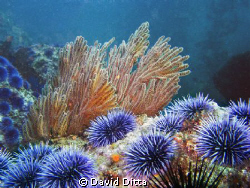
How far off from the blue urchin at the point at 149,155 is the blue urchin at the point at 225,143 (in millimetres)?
378

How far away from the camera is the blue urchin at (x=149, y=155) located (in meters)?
2.11

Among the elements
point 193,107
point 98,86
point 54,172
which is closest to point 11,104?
point 98,86

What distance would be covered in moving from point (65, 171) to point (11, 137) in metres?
3.01

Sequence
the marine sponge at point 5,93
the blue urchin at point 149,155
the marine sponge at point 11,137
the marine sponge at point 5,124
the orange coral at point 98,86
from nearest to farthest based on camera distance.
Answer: the blue urchin at point 149,155 → the orange coral at point 98,86 → the marine sponge at point 11,137 → the marine sponge at point 5,124 → the marine sponge at point 5,93

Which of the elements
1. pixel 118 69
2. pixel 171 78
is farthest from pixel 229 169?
pixel 118 69

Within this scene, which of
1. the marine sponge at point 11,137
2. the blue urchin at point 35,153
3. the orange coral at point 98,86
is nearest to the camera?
the blue urchin at point 35,153

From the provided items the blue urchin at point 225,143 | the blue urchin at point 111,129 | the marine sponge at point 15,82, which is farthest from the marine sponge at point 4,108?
the blue urchin at point 225,143

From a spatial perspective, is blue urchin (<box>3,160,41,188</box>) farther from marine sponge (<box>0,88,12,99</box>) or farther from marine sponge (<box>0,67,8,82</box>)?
marine sponge (<box>0,67,8,82</box>)

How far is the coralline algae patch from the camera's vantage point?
4.38 m

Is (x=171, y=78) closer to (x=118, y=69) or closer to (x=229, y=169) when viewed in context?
(x=118, y=69)

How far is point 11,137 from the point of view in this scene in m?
4.32

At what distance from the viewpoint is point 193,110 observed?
301 centimetres

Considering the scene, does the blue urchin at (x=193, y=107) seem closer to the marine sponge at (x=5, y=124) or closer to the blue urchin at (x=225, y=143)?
the blue urchin at (x=225, y=143)

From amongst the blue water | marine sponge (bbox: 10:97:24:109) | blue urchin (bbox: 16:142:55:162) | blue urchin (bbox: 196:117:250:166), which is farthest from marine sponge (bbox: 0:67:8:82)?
the blue water
